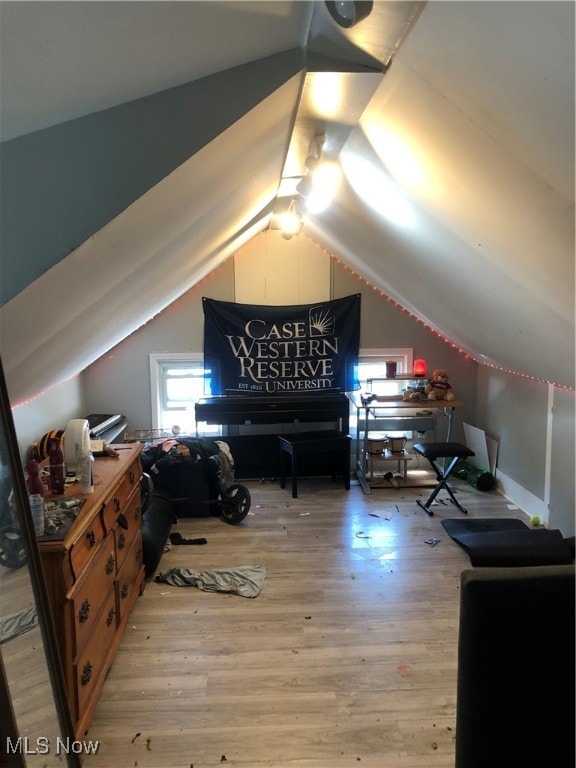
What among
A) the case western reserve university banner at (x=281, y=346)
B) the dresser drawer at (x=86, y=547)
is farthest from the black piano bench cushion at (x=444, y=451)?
the dresser drawer at (x=86, y=547)

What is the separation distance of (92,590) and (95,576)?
0.06 meters

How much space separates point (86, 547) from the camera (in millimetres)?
2129

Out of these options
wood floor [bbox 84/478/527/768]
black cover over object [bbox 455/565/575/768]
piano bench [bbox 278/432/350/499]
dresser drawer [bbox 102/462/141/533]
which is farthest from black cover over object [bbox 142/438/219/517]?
black cover over object [bbox 455/565/575/768]

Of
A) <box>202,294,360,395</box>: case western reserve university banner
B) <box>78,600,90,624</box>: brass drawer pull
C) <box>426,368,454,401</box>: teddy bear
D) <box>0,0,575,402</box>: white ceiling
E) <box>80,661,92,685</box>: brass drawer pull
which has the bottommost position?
<box>80,661,92,685</box>: brass drawer pull

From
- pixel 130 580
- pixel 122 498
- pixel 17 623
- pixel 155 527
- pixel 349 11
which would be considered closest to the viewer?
pixel 349 11

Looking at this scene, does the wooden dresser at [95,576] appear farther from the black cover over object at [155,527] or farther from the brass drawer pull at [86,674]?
the black cover over object at [155,527]

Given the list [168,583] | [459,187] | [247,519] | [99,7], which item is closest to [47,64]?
[99,7]

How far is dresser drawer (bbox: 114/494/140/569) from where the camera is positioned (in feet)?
8.62

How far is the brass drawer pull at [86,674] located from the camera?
6.73 ft

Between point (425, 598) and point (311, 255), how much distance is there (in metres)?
3.49

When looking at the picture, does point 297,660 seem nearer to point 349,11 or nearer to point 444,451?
point 444,451

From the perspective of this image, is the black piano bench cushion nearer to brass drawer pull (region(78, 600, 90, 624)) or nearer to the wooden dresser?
the wooden dresser

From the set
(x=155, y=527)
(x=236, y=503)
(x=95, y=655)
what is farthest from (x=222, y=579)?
(x=95, y=655)

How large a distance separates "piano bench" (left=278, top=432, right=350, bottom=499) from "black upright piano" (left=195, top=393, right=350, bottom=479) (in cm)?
15
